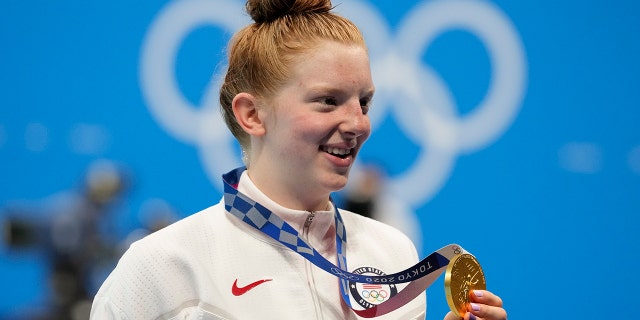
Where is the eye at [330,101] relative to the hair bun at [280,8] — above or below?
below

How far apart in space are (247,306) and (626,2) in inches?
156

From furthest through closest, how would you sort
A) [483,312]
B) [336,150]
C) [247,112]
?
[247,112] < [336,150] < [483,312]

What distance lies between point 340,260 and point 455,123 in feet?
10.2

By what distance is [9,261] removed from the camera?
14.8 ft

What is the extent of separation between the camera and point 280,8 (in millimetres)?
→ 1910

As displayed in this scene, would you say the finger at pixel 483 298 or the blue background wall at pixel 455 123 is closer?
the finger at pixel 483 298

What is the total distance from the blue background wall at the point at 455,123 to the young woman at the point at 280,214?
287 centimetres

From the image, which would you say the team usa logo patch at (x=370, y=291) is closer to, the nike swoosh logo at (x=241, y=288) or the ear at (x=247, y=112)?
the nike swoosh logo at (x=241, y=288)

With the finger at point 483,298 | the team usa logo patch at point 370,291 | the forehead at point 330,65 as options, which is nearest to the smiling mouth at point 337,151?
the forehead at point 330,65

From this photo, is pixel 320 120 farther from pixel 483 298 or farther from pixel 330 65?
pixel 483 298

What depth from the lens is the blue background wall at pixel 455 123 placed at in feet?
15.6

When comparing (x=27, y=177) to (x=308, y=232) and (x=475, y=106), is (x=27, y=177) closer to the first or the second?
(x=475, y=106)

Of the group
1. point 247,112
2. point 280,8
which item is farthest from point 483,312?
point 280,8

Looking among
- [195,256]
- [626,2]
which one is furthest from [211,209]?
[626,2]
